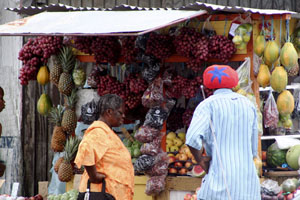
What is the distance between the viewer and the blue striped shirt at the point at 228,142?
5027 millimetres

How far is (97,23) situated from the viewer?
19.9 feet

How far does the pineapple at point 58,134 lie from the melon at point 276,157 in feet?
8.71

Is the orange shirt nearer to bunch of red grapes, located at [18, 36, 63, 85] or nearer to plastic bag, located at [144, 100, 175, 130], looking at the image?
plastic bag, located at [144, 100, 175, 130]

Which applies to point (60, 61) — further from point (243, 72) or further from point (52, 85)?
point (243, 72)

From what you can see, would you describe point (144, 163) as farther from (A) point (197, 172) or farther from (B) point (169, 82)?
(B) point (169, 82)

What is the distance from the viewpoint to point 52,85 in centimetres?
877

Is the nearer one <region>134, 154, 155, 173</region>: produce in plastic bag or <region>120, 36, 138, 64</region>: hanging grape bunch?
<region>134, 154, 155, 173</region>: produce in plastic bag

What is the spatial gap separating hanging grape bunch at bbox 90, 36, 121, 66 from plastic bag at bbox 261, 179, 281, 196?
2.38 metres

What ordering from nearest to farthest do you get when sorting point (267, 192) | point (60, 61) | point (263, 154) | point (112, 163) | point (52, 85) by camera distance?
point (112, 163), point (267, 192), point (263, 154), point (60, 61), point (52, 85)

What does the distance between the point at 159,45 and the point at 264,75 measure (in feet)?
4.10

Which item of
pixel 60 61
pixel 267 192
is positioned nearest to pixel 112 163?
pixel 267 192

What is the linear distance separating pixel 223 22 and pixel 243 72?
0.63m

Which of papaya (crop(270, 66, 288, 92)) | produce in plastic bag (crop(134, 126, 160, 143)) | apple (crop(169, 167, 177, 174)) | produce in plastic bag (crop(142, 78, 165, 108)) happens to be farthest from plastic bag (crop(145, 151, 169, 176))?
papaya (crop(270, 66, 288, 92))

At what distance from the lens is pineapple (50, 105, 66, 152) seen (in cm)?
784
